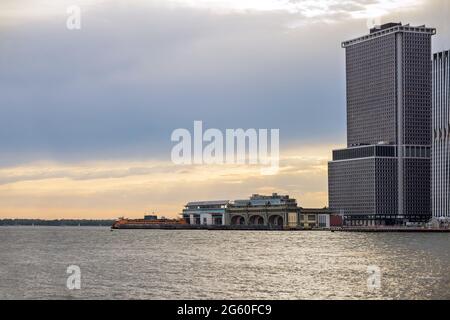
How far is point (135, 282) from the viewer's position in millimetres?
77375

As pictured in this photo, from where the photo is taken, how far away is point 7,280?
8000 cm
